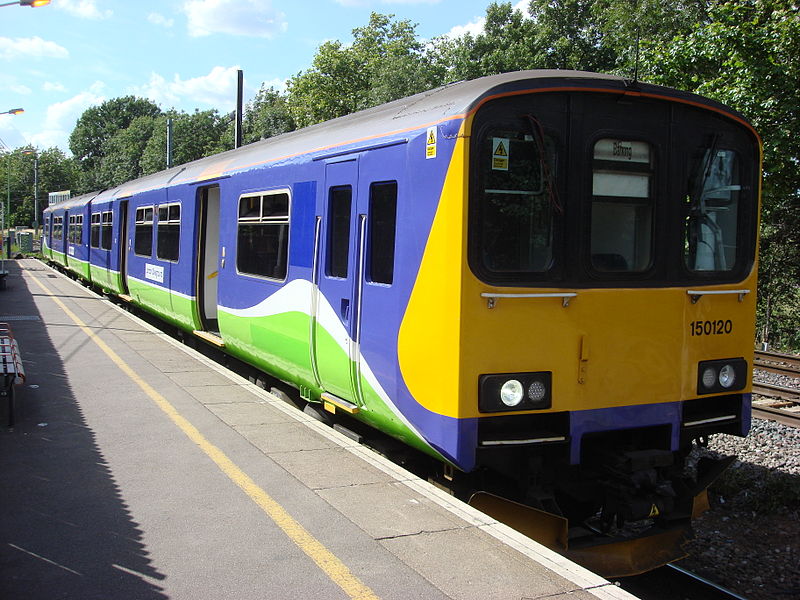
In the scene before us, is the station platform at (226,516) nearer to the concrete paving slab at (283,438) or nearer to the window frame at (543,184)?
the concrete paving slab at (283,438)

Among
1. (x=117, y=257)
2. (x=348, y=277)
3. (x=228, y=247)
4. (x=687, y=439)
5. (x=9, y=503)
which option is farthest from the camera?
(x=117, y=257)

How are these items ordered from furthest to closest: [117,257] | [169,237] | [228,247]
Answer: [117,257], [169,237], [228,247]

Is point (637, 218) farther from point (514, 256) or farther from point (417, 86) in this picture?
point (417, 86)

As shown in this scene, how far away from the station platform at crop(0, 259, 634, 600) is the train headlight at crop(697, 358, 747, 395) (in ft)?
6.13

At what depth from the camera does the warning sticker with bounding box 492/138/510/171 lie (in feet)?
15.6

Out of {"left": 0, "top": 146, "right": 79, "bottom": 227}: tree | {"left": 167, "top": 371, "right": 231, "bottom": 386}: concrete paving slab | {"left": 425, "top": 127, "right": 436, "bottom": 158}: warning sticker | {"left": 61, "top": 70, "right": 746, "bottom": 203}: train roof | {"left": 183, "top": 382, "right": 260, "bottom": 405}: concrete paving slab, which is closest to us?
{"left": 61, "top": 70, "right": 746, "bottom": 203}: train roof

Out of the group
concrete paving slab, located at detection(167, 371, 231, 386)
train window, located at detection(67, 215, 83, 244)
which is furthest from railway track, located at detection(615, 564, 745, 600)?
train window, located at detection(67, 215, 83, 244)

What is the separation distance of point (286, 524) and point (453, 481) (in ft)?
4.44

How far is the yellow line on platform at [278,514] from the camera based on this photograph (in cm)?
402

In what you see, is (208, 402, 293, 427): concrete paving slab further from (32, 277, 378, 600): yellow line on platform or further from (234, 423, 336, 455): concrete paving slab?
(32, 277, 378, 600): yellow line on platform

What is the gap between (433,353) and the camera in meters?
4.86

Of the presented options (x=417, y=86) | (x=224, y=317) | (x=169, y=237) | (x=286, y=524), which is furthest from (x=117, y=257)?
(x=417, y=86)

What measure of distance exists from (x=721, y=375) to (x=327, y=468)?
3058 mm

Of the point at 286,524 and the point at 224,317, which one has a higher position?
the point at 224,317
